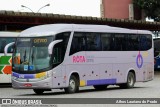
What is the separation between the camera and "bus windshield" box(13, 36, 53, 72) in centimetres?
2252

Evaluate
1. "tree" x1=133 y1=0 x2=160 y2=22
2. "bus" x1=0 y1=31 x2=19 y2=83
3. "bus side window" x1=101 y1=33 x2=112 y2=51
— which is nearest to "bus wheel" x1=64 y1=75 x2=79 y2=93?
"bus side window" x1=101 y1=33 x2=112 y2=51

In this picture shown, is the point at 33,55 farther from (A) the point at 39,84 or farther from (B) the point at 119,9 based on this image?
(B) the point at 119,9

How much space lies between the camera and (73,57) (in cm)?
2364

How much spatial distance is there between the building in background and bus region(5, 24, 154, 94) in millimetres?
53129

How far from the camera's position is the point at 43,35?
22859 mm

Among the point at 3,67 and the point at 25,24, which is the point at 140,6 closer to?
the point at 25,24

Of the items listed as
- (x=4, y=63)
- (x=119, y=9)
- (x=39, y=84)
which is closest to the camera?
(x=39, y=84)

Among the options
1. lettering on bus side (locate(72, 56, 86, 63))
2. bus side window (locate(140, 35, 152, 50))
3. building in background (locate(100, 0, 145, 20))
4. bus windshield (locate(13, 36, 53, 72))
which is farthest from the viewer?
building in background (locate(100, 0, 145, 20))

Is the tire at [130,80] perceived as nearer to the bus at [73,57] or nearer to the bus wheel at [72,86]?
the bus at [73,57]

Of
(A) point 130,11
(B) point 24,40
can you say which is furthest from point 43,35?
(A) point 130,11

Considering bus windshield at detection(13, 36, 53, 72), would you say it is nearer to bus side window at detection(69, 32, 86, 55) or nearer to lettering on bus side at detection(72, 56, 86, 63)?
bus side window at detection(69, 32, 86, 55)

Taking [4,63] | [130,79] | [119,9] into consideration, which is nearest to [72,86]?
[130,79]

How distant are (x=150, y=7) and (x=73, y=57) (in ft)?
190

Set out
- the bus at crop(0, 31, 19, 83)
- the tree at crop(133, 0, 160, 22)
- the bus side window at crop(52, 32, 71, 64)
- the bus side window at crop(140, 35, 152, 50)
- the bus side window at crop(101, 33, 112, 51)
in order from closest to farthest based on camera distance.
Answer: the bus side window at crop(52, 32, 71, 64), the bus side window at crop(101, 33, 112, 51), the bus side window at crop(140, 35, 152, 50), the bus at crop(0, 31, 19, 83), the tree at crop(133, 0, 160, 22)
